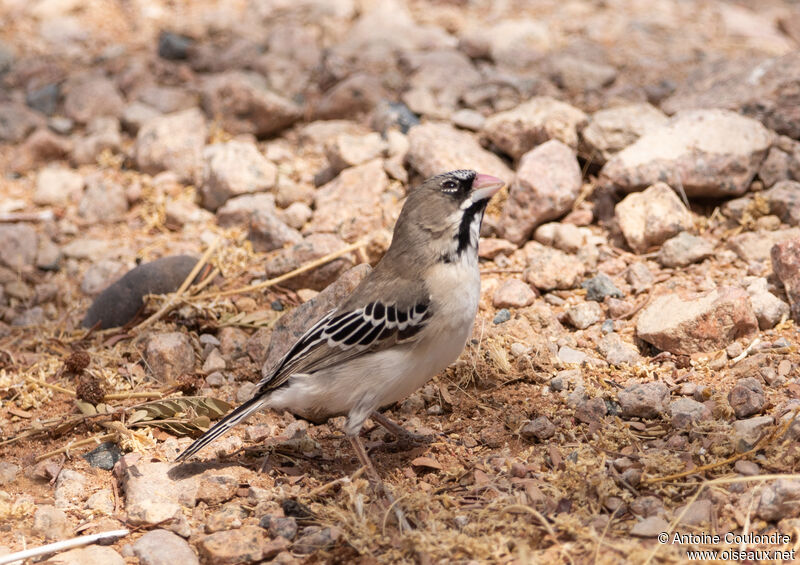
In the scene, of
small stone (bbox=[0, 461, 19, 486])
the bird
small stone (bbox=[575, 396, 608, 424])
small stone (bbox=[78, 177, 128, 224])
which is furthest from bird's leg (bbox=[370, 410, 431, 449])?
small stone (bbox=[78, 177, 128, 224])

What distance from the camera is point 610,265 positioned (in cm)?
680

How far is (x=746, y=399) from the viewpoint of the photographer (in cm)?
494

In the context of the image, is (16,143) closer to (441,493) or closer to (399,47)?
(399,47)

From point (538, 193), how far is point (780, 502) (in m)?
3.43

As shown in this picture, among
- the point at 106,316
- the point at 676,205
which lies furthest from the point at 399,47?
the point at 106,316

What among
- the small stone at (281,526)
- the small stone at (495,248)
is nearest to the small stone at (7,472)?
the small stone at (281,526)

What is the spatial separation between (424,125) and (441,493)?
4044mm

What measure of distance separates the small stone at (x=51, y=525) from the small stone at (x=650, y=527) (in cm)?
293

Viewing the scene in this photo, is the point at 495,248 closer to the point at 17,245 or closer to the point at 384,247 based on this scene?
the point at 384,247

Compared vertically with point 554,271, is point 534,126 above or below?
above

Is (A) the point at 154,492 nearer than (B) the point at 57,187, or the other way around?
(A) the point at 154,492

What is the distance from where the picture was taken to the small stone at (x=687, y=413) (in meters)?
4.92

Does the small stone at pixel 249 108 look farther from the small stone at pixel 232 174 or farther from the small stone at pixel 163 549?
the small stone at pixel 163 549

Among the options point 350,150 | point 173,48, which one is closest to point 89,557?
point 350,150
